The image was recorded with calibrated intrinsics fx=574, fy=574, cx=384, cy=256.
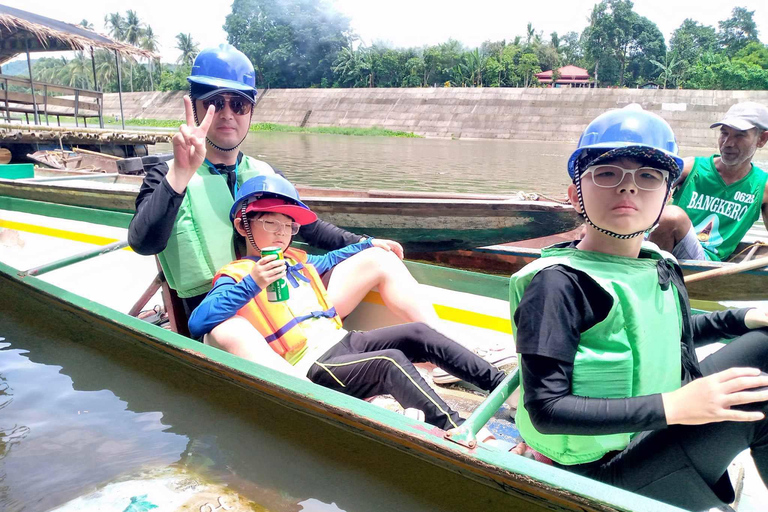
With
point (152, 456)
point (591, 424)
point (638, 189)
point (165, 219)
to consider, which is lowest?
point (152, 456)

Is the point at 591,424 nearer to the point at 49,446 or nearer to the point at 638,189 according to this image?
the point at 638,189

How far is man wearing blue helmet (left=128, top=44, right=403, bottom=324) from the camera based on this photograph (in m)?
2.36

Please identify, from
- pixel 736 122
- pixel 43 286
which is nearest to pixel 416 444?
pixel 43 286

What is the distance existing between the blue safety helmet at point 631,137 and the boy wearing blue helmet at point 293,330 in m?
1.13

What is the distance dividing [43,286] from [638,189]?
317 centimetres

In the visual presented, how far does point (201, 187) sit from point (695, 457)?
7.18ft

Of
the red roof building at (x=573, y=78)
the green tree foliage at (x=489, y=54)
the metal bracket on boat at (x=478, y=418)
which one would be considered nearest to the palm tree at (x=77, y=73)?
the green tree foliage at (x=489, y=54)

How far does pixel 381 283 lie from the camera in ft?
9.61

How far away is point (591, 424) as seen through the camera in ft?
4.35

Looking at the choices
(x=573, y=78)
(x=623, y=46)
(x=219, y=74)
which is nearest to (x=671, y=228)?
(x=219, y=74)

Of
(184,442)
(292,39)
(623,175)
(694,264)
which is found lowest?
(184,442)

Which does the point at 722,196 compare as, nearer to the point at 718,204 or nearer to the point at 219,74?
the point at 718,204

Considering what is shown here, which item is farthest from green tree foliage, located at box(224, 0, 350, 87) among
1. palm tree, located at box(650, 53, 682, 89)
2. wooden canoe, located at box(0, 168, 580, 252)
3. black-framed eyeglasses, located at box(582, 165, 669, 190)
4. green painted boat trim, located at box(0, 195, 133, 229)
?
black-framed eyeglasses, located at box(582, 165, 669, 190)

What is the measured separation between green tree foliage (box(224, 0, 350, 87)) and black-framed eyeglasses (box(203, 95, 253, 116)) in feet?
151
